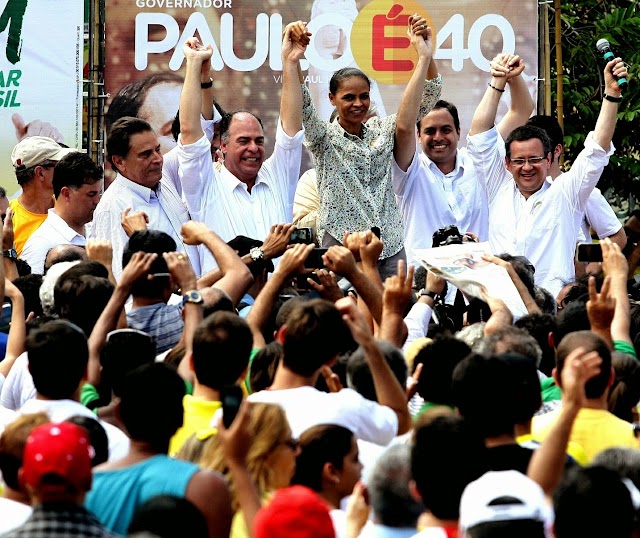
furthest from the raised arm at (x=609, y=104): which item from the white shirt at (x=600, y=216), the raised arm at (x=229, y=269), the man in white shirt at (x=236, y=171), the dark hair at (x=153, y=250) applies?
Result: the dark hair at (x=153, y=250)

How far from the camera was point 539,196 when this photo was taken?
9250mm

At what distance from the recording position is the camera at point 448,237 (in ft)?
24.3

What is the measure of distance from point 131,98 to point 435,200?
11.1 feet

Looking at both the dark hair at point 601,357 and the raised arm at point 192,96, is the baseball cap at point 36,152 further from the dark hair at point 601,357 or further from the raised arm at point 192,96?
the dark hair at point 601,357

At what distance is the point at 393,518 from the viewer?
12.9 ft

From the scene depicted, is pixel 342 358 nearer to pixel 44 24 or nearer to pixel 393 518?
pixel 393 518

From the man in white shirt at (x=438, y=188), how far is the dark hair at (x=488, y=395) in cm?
450

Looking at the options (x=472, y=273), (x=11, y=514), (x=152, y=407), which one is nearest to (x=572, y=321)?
(x=472, y=273)

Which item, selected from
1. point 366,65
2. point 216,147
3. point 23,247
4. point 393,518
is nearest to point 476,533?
point 393,518

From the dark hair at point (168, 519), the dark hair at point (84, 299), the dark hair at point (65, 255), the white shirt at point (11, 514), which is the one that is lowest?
the white shirt at point (11, 514)

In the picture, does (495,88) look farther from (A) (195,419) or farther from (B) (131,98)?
(A) (195,419)

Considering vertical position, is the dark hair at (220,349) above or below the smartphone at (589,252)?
below

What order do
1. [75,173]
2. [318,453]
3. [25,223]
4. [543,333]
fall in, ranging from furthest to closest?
[25,223] < [75,173] < [543,333] < [318,453]

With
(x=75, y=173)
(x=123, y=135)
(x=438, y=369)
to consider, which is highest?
(x=123, y=135)
